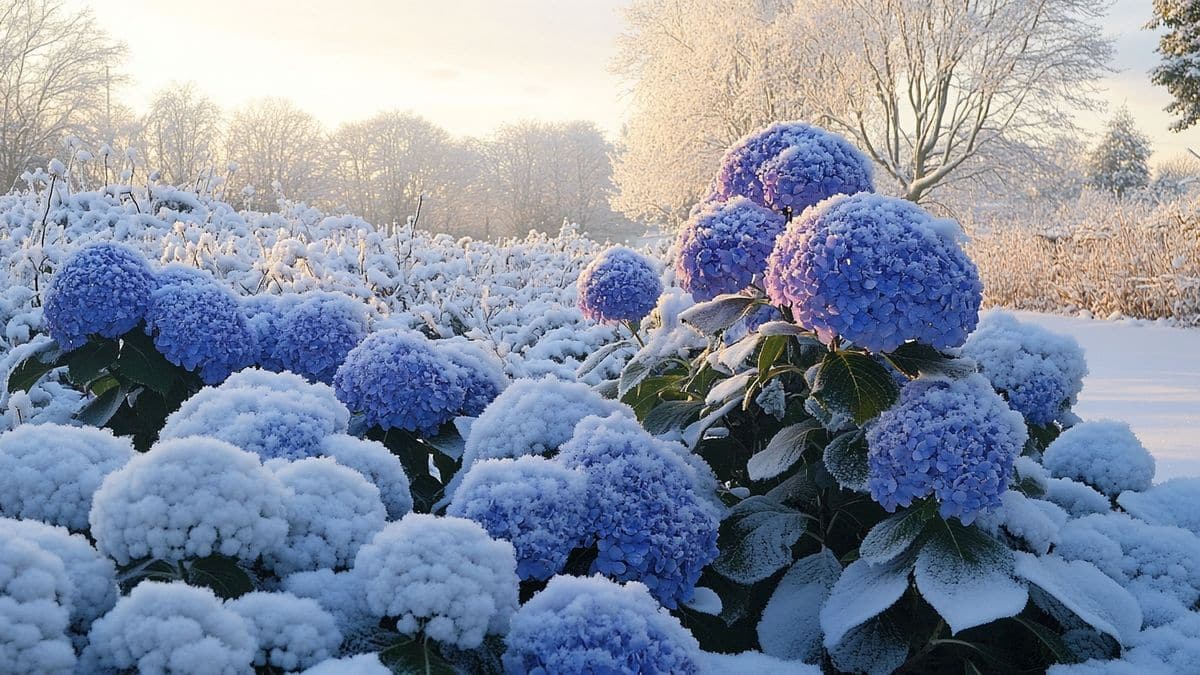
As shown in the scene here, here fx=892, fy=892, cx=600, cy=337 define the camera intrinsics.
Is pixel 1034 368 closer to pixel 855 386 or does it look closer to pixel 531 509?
pixel 855 386

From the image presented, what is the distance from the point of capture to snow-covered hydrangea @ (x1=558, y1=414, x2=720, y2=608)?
1.23 meters

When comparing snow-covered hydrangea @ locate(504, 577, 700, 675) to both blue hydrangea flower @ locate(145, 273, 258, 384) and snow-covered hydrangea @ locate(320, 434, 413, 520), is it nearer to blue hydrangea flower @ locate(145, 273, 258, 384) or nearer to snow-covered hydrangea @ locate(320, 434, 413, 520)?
snow-covered hydrangea @ locate(320, 434, 413, 520)

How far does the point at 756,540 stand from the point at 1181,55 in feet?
79.1

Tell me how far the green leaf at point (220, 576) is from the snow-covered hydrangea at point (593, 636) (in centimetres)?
30

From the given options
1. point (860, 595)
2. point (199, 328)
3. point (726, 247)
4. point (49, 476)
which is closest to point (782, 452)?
point (860, 595)

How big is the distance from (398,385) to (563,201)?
41704 mm

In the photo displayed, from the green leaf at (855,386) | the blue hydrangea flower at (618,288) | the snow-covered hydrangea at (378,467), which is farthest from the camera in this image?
the blue hydrangea flower at (618,288)

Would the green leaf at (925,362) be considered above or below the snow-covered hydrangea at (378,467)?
above

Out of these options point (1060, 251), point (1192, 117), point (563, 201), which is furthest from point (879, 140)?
point (563, 201)

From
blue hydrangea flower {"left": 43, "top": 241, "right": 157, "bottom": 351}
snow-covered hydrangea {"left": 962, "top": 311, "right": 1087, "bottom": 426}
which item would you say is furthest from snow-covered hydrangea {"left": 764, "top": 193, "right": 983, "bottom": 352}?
blue hydrangea flower {"left": 43, "top": 241, "right": 157, "bottom": 351}

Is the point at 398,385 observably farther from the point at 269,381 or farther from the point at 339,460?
the point at 339,460

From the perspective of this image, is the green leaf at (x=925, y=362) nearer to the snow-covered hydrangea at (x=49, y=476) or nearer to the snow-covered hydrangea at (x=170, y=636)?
the snow-covered hydrangea at (x=170, y=636)

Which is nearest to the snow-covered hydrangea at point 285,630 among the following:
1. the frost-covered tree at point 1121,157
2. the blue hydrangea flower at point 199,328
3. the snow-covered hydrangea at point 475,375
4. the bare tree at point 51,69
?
the snow-covered hydrangea at point 475,375

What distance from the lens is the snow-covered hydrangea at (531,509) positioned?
1.18 meters
